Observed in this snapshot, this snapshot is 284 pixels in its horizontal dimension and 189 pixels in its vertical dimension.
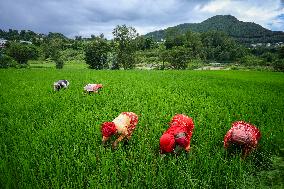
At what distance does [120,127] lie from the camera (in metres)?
3.33

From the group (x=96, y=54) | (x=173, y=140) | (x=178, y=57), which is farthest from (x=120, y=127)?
(x=178, y=57)

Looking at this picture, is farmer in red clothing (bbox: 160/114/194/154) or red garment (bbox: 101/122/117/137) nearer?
farmer in red clothing (bbox: 160/114/194/154)

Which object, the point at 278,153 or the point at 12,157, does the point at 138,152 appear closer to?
the point at 12,157

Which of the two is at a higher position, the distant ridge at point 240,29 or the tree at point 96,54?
the distant ridge at point 240,29

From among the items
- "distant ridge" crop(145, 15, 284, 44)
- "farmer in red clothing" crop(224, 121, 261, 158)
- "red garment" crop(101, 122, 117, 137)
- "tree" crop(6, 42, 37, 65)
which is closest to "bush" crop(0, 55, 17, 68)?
"tree" crop(6, 42, 37, 65)

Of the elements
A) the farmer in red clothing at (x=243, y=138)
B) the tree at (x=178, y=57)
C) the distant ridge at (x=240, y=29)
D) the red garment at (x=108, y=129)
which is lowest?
the tree at (x=178, y=57)

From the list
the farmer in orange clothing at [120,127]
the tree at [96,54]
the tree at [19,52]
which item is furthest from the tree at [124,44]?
the farmer in orange clothing at [120,127]

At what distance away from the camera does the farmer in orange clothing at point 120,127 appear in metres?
3.19

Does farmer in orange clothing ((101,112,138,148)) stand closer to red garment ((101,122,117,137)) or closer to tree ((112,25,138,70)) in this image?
red garment ((101,122,117,137))

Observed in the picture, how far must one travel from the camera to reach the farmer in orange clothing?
3.19 meters

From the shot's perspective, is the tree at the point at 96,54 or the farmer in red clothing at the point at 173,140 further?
the tree at the point at 96,54

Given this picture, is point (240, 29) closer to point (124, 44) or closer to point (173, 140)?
point (124, 44)

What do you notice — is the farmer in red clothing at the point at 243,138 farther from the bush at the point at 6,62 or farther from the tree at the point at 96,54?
the tree at the point at 96,54

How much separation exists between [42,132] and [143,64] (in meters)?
48.3
